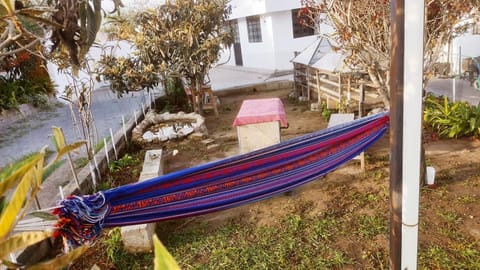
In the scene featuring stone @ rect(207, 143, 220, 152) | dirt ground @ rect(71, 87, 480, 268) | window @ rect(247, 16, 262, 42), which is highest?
window @ rect(247, 16, 262, 42)

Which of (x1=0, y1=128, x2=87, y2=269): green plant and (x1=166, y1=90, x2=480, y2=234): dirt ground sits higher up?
(x1=0, y1=128, x2=87, y2=269): green plant

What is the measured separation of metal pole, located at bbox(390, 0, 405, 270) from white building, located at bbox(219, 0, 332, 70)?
909 cm

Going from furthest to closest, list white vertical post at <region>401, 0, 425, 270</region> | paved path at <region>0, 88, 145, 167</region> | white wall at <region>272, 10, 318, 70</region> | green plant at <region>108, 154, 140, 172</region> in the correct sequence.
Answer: white wall at <region>272, 10, 318, 70</region> < paved path at <region>0, 88, 145, 167</region> < green plant at <region>108, 154, 140, 172</region> < white vertical post at <region>401, 0, 425, 270</region>

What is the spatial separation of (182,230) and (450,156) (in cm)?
276

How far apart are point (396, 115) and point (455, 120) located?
3.41 m

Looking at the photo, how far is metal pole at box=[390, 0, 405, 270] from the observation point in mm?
1331

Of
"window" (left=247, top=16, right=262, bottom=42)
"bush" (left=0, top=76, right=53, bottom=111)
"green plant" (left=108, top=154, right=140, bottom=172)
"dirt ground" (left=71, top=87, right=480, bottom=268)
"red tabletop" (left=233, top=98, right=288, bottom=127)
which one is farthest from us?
Answer: "window" (left=247, top=16, right=262, bottom=42)

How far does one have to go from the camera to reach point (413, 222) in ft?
4.75

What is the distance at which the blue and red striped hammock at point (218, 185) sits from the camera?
196cm

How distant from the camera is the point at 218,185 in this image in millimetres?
2338

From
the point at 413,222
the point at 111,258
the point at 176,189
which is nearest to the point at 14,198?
the point at 413,222

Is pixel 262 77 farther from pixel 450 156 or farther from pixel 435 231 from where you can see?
pixel 435 231

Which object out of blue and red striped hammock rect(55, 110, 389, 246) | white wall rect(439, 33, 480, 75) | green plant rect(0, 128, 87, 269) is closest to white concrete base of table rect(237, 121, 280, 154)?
blue and red striped hammock rect(55, 110, 389, 246)

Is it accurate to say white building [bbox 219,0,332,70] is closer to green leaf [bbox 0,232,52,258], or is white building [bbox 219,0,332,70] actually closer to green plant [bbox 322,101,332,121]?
green plant [bbox 322,101,332,121]
